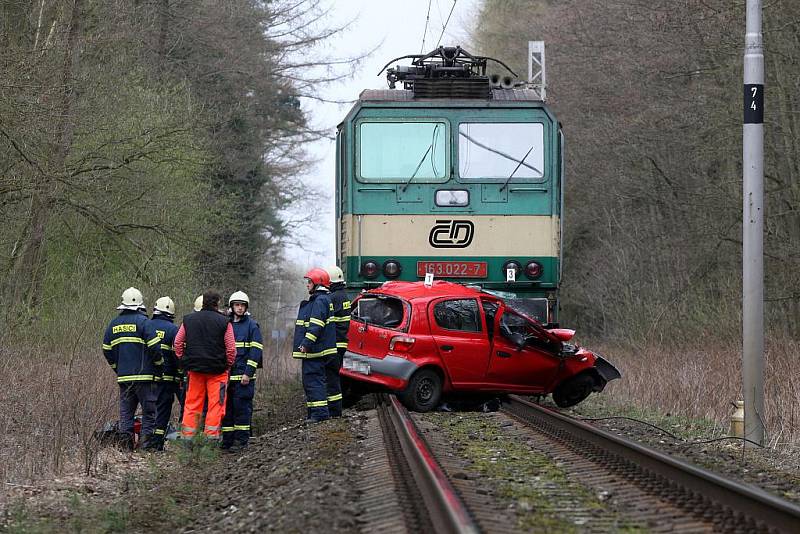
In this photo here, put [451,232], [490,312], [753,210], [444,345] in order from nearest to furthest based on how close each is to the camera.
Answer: [753,210], [444,345], [490,312], [451,232]

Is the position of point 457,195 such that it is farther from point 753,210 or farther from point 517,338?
point 753,210

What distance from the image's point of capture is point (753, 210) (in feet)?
37.2

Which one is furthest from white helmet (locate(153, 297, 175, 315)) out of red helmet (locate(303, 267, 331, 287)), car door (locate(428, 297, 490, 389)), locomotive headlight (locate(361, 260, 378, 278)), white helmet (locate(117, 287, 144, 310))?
car door (locate(428, 297, 490, 389))

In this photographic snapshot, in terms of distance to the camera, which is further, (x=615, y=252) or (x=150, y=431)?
(x=615, y=252)

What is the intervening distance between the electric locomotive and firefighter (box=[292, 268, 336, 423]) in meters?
2.16

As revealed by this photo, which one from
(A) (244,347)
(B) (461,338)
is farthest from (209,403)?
(B) (461,338)

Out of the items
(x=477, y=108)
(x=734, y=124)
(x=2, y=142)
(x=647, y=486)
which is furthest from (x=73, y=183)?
(x=647, y=486)

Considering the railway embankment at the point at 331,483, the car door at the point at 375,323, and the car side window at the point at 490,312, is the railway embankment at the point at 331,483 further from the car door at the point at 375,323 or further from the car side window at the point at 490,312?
the car side window at the point at 490,312

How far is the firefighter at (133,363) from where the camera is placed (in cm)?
1209

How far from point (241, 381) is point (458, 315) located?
2.95 metres

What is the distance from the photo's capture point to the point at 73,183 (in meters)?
18.7

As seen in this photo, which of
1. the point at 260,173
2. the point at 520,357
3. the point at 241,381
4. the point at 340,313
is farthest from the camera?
the point at 260,173

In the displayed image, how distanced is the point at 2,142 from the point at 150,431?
6.61 m

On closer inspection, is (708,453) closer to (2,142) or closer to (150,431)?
(150,431)
